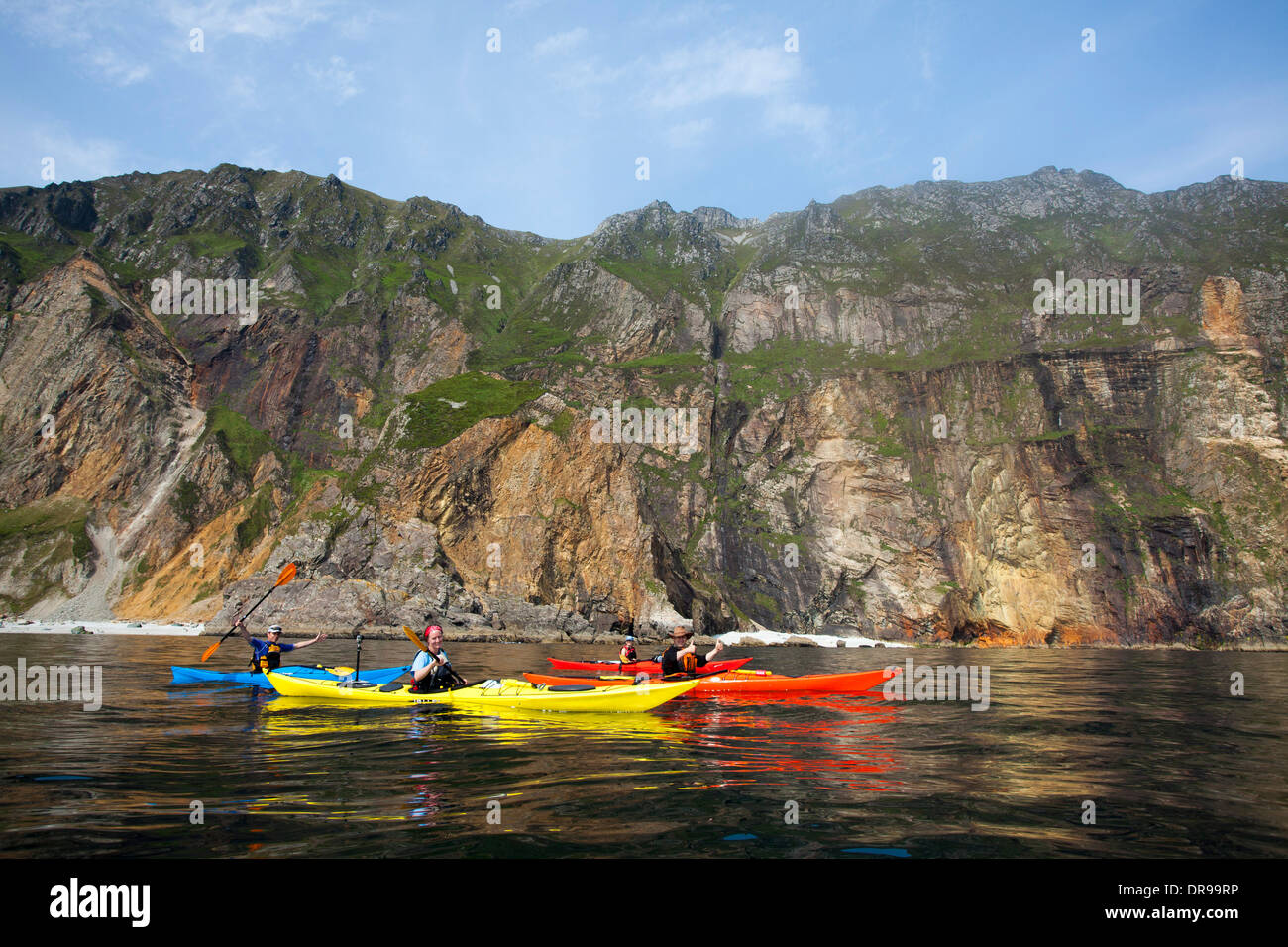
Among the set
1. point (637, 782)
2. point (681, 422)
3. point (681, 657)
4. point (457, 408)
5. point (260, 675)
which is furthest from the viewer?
point (681, 422)

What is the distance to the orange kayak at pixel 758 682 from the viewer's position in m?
21.5

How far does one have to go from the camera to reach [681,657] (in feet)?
70.9

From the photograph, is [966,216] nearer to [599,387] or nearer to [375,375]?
[599,387]

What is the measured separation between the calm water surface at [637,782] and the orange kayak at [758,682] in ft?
8.26

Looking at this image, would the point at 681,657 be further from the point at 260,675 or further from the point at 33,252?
the point at 33,252

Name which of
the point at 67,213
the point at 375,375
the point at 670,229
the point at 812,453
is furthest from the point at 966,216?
the point at 67,213

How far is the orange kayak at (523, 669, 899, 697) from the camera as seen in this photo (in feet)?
70.4

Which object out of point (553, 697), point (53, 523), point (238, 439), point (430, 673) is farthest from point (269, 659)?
point (238, 439)

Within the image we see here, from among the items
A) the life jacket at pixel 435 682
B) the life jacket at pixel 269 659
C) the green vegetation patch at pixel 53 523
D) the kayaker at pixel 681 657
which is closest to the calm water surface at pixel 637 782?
the life jacket at pixel 435 682

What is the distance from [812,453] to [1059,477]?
3086cm

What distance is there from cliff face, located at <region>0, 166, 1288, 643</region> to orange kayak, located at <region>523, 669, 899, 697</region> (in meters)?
49.8

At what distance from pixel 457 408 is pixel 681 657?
73956 millimetres

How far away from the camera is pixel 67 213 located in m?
134
